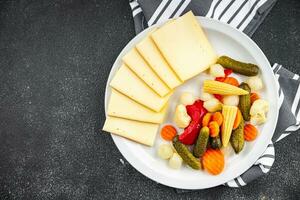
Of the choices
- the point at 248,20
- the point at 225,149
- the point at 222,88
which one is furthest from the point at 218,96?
the point at 248,20

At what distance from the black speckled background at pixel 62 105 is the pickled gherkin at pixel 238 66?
0.35m

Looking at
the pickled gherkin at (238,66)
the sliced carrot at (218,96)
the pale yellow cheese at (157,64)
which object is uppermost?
the pickled gherkin at (238,66)

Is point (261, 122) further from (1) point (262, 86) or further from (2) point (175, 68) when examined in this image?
(2) point (175, 68)

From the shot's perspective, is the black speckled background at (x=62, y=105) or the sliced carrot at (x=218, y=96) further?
the black speckled background at (x=62, y=105)

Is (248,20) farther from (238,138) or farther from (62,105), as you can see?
(62,105)

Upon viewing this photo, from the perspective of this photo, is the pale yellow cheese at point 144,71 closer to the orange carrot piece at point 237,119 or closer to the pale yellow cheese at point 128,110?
the pale yellow cheese at point 128,110

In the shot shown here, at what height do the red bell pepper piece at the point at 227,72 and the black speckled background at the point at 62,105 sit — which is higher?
the red bell pepper piece at the point at 227,72

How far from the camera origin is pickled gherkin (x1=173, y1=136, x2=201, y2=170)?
4.96 ft

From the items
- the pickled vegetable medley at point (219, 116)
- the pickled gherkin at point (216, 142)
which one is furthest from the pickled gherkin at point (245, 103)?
the pickled gherkin at point (216, 142)

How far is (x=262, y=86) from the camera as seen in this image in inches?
59.5

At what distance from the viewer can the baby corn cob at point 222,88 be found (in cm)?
147

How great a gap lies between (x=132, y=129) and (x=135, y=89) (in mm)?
124

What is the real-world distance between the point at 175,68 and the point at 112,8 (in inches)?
14.1

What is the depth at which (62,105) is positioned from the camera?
1700 millimetres
